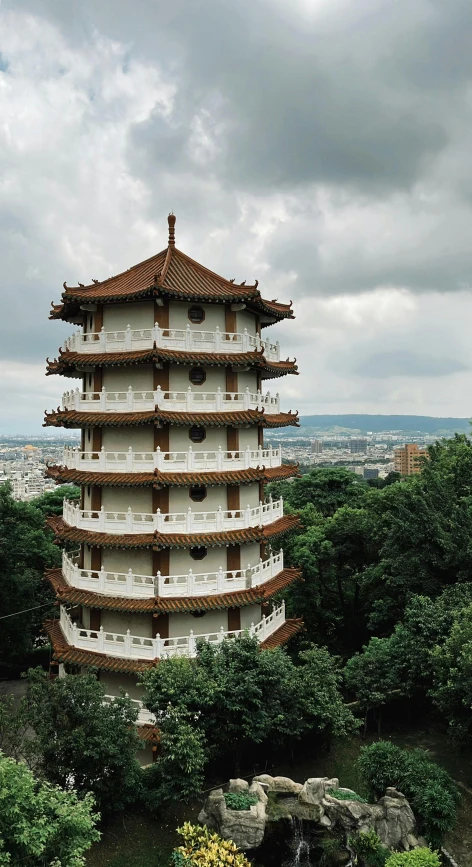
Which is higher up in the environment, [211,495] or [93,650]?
[211,495]

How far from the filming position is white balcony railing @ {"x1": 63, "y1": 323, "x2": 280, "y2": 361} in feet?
78.8

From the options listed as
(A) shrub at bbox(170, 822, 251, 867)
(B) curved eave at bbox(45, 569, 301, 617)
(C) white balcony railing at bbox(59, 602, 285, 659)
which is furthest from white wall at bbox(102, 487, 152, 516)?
(A) shrub at bbox(170, 822, 251, 867)

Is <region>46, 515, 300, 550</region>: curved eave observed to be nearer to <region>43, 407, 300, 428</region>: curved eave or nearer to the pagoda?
the pagoda

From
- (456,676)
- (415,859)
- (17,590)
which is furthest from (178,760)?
(17,590)

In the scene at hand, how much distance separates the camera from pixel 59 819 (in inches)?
541

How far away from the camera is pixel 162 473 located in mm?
23078

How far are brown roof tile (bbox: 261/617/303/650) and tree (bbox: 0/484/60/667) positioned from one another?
15929 mm

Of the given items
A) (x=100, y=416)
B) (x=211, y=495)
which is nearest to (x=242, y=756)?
(x=211, y=495)

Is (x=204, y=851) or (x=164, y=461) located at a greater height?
(x=164, y=461)

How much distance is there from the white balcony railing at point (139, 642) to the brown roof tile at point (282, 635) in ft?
1.46

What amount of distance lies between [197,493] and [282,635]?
8218mm

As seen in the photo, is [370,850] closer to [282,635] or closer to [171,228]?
[282,635]

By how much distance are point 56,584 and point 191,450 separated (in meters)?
9.62

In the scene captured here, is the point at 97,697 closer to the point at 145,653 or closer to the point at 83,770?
the point at 83,770
